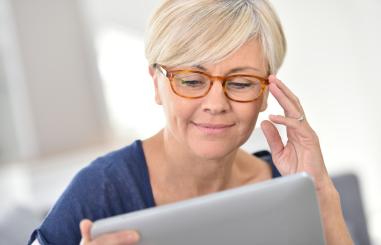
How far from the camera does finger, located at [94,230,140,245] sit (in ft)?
3.35

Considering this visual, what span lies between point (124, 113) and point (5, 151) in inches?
39.2

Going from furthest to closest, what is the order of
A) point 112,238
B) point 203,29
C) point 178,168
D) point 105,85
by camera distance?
point 105,85
point 178,168
point 203,29
point 112,238

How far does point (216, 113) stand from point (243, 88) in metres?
0.09

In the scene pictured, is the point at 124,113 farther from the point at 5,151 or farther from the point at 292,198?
the point at 292,198

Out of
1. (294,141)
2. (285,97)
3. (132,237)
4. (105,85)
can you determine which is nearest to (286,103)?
(285,97)

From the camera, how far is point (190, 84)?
4.79 ft

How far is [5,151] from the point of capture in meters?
5.16

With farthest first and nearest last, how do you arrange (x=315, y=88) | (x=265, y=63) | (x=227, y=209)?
1. (x=315, y=88)
2. (x=265, y=63)
3. (x=227, y=209)

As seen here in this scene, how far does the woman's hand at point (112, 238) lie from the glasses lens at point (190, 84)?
1.61 feet

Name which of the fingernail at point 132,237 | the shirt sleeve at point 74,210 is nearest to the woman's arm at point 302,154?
the shirt sleeve at point 74,210

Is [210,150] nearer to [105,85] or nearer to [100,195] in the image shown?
[100,195]

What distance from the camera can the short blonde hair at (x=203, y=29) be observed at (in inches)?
56.2

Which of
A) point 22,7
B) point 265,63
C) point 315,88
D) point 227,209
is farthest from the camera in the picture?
point 22,7

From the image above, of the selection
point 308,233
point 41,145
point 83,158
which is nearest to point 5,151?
point 41,145
